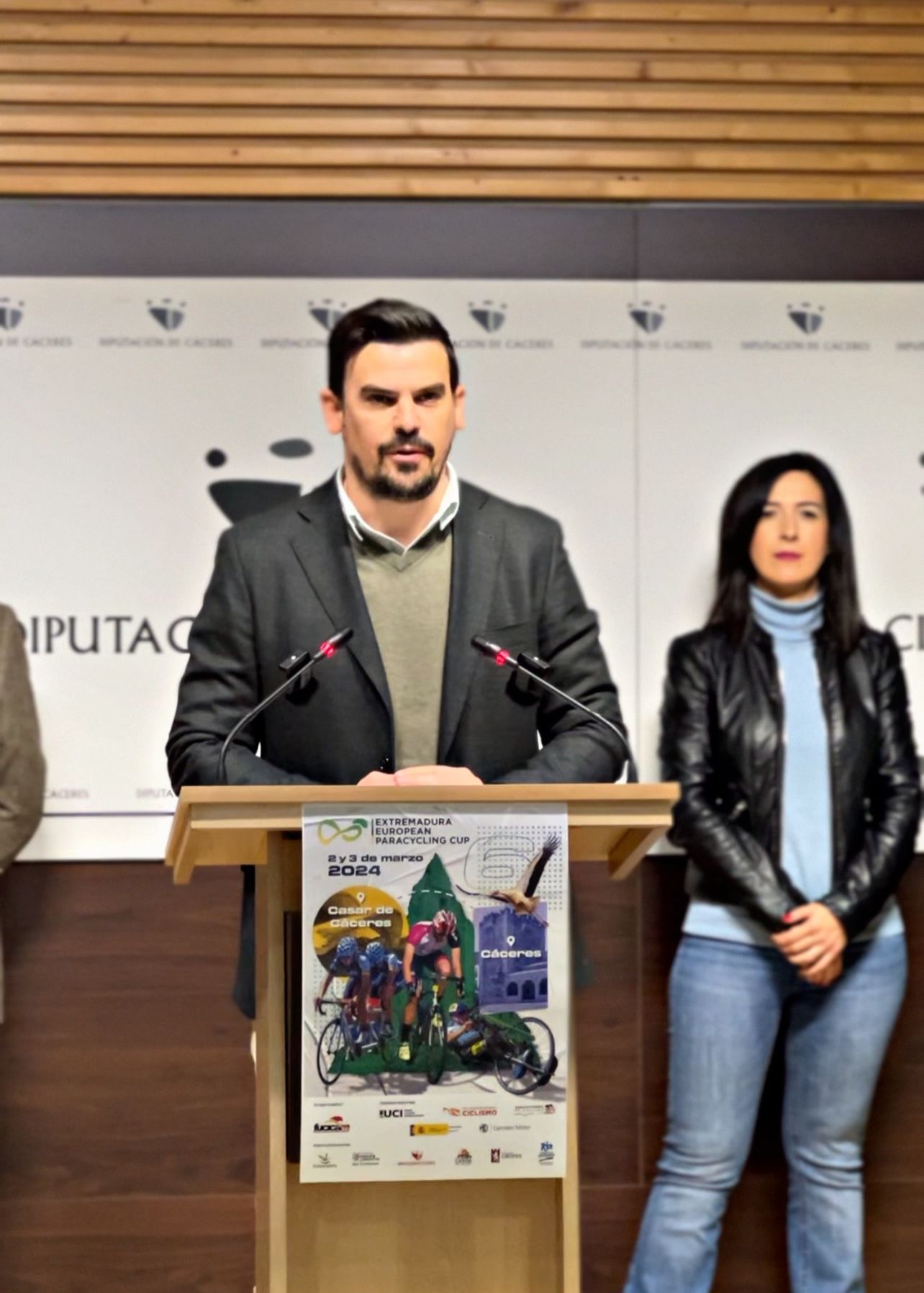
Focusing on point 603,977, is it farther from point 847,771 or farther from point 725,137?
point 725,137

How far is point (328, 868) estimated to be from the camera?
92.8 inches

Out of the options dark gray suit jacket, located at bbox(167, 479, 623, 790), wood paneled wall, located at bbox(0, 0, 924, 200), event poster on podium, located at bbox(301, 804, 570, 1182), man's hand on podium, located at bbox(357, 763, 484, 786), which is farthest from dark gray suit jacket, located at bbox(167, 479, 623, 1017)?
wood paneled wall, located at bbox(0, 0, 924, 200)

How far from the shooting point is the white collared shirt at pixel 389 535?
10.8ft

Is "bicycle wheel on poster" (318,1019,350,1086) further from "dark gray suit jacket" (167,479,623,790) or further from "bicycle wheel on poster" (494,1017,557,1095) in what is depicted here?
"dark gray suit jacket" (167,479,623,790)

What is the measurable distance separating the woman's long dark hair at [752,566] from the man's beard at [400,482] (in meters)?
1.30

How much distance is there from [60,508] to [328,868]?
7.70 ft

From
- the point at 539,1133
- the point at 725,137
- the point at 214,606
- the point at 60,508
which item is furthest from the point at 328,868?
the point at 725,137

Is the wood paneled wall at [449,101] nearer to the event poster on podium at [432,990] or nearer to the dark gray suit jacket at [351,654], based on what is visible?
the dark gray suit jacket at [351,654]

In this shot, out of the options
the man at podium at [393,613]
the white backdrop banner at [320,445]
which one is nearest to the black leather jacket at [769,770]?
the white backdrop banner at [320,445]

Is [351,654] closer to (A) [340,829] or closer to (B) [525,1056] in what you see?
(A) [340,829]

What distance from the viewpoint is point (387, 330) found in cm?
334

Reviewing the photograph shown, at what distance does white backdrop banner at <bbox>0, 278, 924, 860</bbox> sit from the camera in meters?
4.41

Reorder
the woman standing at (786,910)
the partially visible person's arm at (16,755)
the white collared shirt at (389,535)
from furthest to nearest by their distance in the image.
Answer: the partially visible person's arm at (16,755) < the woman standing at (786,910) < the white collared shirt at (389,535)

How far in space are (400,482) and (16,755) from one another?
1.51 meters
